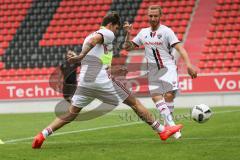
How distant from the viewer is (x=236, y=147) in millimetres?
8938

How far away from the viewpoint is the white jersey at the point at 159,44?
10.7 meters

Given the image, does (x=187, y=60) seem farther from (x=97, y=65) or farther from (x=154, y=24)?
(x=97, y=65)

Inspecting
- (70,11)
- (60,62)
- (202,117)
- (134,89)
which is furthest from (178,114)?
(70,11)

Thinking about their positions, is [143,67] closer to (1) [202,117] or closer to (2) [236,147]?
(1) [202,117]

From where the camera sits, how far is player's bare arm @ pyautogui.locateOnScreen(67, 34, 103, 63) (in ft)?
29.5

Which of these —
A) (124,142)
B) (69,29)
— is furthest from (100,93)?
(69,29)

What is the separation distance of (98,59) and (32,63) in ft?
55.8

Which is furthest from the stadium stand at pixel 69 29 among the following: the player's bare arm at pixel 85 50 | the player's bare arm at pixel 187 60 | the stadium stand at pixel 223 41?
the player's bare arm at pixel 85 50

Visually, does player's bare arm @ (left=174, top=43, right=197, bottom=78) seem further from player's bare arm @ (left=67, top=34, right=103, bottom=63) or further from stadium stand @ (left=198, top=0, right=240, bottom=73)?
stadium stand @ (left=198, top=0, right=240, bottom=73)

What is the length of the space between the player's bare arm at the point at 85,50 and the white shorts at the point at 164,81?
5.91 feet

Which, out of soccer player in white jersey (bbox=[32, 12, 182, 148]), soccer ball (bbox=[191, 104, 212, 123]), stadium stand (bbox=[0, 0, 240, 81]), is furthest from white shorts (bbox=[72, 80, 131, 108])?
stadium stand (bbox=[0, 0, 240, 81])

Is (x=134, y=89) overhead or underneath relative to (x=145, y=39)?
underneath

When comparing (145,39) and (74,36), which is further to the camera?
(74,36)

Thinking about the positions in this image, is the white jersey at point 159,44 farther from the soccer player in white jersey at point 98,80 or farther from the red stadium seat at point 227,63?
the red stadium seat at point 227,63
